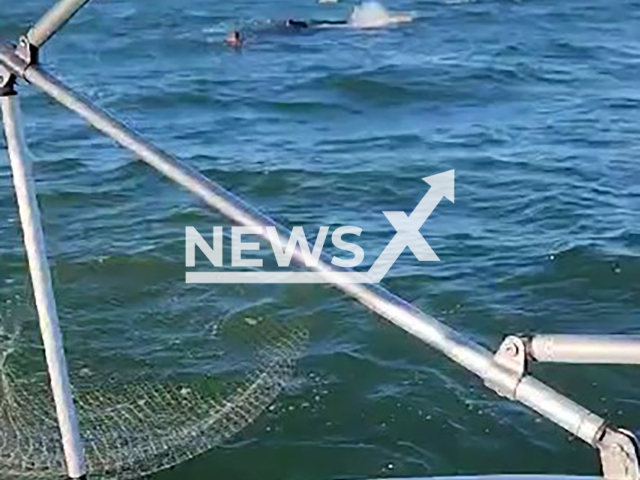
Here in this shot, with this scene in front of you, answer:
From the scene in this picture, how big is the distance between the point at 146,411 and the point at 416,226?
319 centimetres

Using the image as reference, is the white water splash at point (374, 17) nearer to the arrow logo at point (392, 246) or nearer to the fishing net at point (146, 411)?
the arrow logo at point (392, 246)

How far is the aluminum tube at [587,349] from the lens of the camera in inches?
64.2

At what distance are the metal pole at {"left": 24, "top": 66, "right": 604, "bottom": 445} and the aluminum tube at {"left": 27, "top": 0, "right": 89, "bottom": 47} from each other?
65 millimetres

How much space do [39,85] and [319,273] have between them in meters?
0.57

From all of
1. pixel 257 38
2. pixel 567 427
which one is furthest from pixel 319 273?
pixel 257 38

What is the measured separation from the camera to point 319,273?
6.56 feet

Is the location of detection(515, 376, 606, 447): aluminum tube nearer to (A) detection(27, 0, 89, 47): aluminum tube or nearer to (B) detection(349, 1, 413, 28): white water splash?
(A) detection(27, 0, 89, 47): aluminum tube

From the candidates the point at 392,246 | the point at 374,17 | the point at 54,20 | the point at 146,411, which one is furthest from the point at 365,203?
the point at 54,20

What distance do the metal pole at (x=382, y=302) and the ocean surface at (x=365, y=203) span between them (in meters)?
1.82

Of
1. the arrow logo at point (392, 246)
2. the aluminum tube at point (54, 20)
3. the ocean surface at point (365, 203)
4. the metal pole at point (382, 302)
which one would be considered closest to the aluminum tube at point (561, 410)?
the metal pole at point (382, 302)

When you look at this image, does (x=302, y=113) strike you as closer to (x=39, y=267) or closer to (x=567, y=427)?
(x=39, y=267)

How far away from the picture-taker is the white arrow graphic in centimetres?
761

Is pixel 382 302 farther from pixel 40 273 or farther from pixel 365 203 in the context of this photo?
pixel 365 203

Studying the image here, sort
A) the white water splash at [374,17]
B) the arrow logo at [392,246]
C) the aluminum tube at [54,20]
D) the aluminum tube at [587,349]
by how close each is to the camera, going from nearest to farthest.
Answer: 1. the aluminum tube at [587,349]
2. the aluminum tube at [54,20]
3. the arrow logo at [392,246]
4. the white water splash at [374,17]
